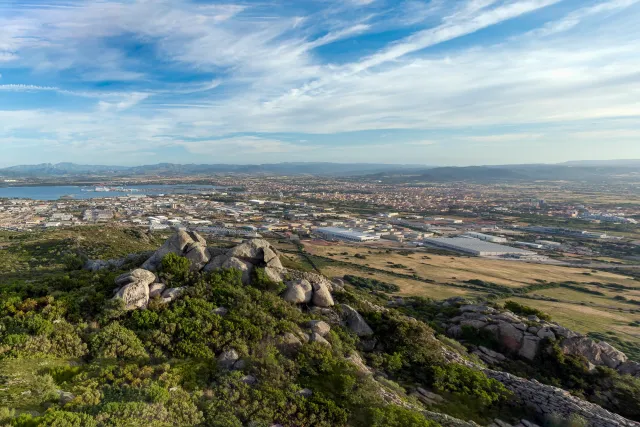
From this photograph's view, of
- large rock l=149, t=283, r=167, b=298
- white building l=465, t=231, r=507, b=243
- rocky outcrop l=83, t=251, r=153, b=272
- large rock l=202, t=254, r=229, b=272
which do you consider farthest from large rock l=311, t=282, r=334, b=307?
white building l=465, t=231, r=507, b=243

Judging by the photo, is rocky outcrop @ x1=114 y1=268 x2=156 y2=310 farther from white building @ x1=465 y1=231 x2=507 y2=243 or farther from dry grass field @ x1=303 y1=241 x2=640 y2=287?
white building @ x1=465 y1=231 x2=507 y2=243

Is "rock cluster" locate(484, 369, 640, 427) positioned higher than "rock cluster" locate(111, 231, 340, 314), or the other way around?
"rock cluster" locate(111, 231, 340, 314)

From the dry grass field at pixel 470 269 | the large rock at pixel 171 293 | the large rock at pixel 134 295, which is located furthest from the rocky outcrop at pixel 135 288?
the dry grass field at pixel 470 269

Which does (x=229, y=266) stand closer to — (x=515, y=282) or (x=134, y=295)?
(x=134, y=295)

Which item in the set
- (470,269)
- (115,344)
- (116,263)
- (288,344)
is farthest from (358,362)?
(470,269)

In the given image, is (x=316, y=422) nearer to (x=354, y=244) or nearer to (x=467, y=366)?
(x=467, y=366)

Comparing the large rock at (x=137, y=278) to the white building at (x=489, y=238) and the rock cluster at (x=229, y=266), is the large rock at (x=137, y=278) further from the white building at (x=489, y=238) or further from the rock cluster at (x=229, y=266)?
the white building at (x=489, y=238)
